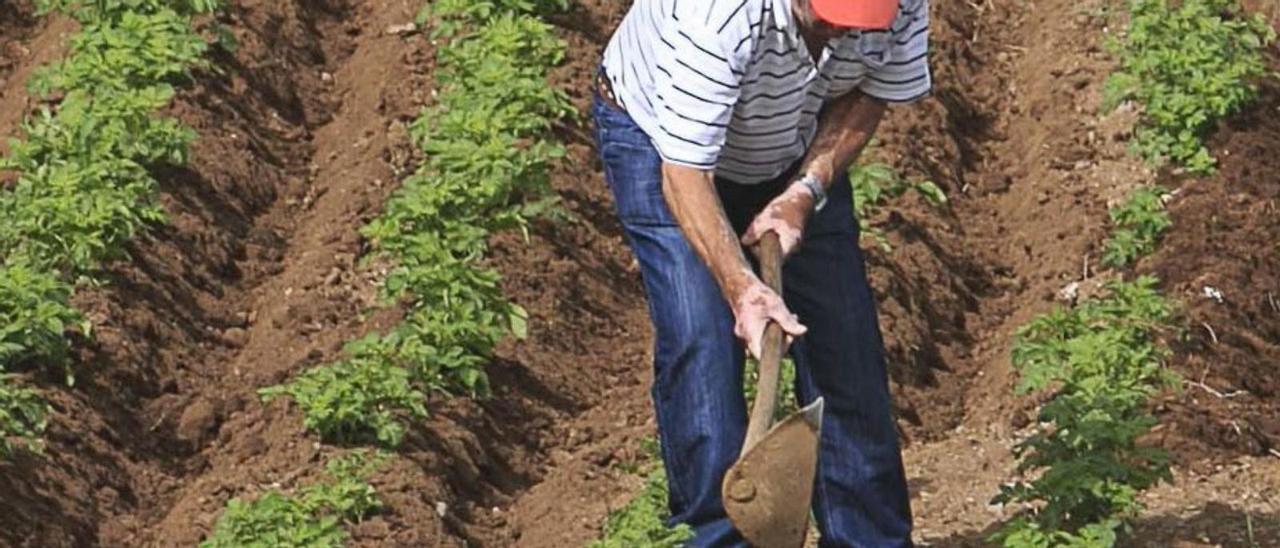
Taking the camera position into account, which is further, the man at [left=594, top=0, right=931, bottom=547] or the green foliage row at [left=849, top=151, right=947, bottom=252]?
the green foliage row at [left=849, top=151, right=947, bottom=252]

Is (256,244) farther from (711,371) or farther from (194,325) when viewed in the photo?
(711,371)

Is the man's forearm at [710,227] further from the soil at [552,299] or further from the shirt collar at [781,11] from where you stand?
the soil at [552,299]

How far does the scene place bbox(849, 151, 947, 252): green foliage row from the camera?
7.48 m

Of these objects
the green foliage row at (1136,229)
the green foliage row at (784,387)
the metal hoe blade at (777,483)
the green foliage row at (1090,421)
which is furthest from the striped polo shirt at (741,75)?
the green foliage row at (1136,229)

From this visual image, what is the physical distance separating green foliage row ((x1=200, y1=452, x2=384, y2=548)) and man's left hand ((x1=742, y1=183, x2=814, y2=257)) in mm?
1321

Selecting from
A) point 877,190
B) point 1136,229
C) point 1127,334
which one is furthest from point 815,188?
point 1136,229

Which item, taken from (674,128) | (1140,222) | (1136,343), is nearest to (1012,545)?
(1136,343)

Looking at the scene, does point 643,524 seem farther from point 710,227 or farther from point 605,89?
point 710,227

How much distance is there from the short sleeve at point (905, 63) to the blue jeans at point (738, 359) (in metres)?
0.22

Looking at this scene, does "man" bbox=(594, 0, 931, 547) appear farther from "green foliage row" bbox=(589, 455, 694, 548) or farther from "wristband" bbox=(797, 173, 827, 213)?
"green foliage row" bbox=(589, 455, 694, 548)

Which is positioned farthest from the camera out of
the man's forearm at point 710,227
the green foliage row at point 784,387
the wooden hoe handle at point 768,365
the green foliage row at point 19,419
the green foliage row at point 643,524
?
the green foliage row at point 784,387

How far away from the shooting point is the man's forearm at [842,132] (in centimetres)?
507

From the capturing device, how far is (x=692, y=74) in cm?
472

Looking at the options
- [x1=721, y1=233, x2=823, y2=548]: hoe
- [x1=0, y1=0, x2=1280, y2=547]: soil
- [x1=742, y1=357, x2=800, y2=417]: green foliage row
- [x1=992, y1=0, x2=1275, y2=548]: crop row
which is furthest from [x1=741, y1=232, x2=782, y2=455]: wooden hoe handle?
[x1=0, y1=0, x2=1280, y2=547]: soil
